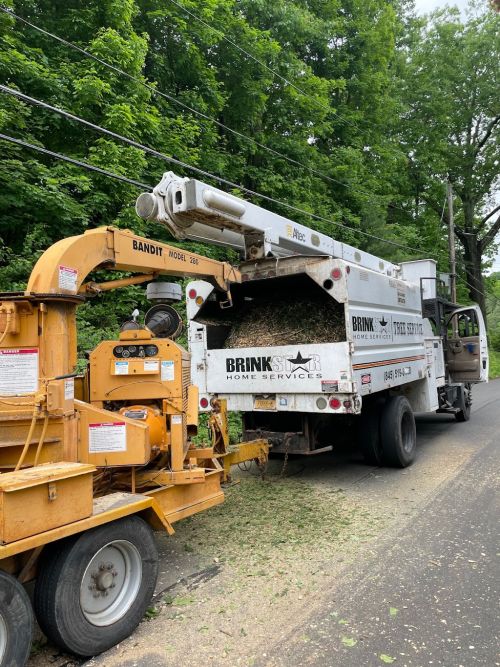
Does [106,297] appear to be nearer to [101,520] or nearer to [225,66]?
[101,520]

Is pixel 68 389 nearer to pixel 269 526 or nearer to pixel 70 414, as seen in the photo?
pixel 70 414

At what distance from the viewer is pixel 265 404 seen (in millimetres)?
6398

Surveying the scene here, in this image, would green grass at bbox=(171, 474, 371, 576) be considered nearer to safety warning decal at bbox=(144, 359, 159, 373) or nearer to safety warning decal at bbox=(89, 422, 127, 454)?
safety warning decal at bbox=(89, 422, 127, 454)

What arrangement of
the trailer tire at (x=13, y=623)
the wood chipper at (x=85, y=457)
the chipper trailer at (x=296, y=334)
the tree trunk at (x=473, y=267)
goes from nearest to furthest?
the trailer tire at (x=13, y=623) → the wood chipper at (x=85, y=457) → the chipper trailer at (x=296, y=334) → the tree trunk at (x=473, y=267)

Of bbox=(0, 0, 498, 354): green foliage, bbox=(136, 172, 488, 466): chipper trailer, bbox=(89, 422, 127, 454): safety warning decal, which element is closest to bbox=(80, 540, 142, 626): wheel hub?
bbox=(89, 422, 127, 454): safety warning decal

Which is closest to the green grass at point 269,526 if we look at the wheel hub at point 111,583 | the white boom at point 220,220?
the wheel hub at point 111,583

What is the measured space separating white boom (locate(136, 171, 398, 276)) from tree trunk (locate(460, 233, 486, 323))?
27.0 m

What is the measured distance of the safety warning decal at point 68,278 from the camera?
11.3 feet

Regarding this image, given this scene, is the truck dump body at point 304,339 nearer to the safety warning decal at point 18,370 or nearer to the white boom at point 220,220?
the white boom at point 220,220

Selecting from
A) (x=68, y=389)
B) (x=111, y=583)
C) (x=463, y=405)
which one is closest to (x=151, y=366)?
(x=68, y=389)

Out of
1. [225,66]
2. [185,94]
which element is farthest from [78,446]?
[225,66]

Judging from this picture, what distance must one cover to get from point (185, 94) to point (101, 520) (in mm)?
11776

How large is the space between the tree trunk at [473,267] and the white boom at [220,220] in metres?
27.0

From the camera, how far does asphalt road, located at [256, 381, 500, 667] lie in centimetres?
296
